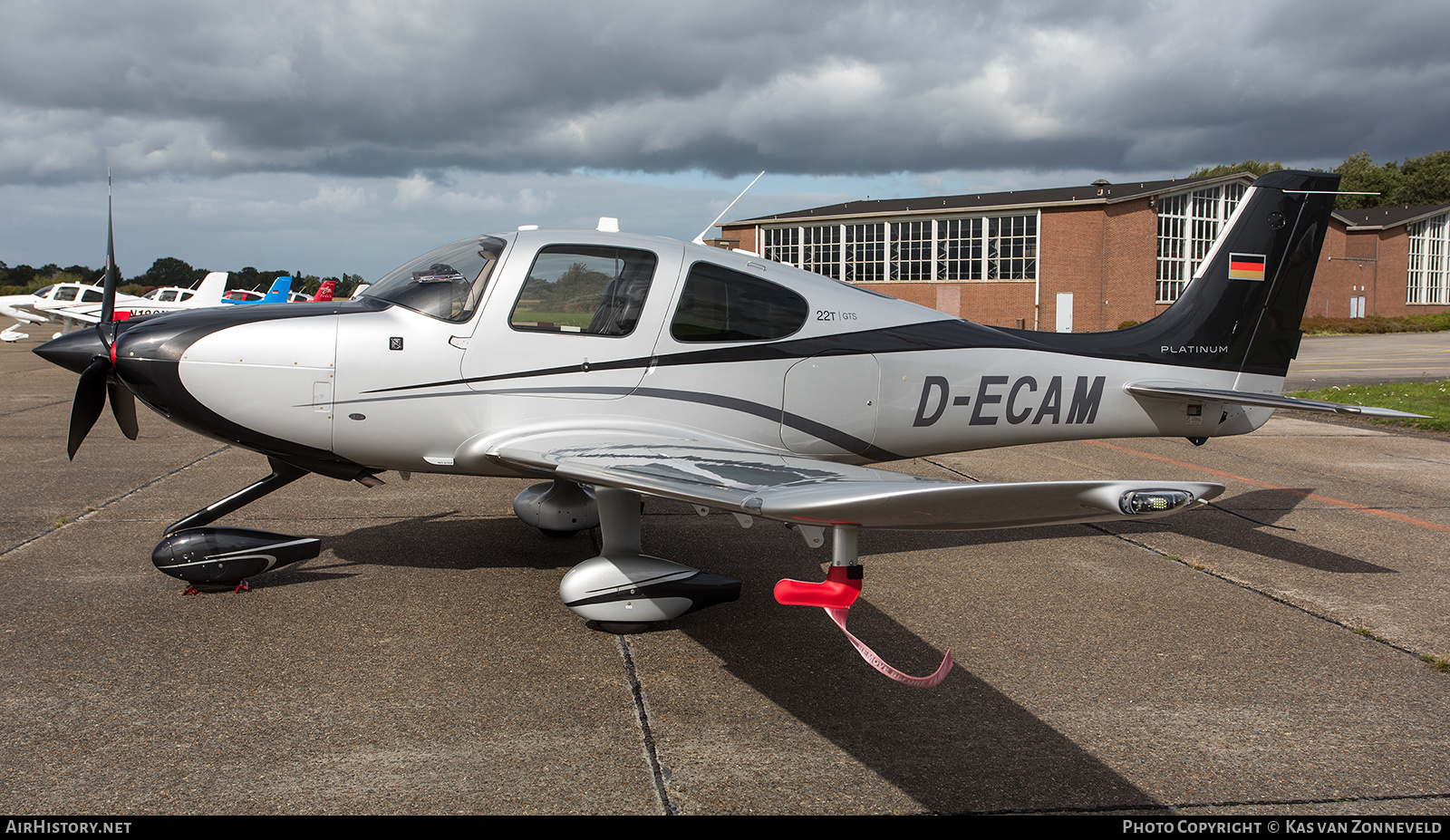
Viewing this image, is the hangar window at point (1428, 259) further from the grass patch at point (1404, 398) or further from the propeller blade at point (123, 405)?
the propeller blade at point (123, 405)

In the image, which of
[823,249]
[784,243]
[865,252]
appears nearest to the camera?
[865,252]

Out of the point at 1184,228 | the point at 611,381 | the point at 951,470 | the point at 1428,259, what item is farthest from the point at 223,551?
the point at 1428,259

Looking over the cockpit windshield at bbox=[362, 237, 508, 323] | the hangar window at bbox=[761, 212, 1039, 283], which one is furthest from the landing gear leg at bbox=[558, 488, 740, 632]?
the hangar window at bbox=[761, 212, 1039, 283]

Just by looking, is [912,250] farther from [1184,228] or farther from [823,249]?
[1184,228]

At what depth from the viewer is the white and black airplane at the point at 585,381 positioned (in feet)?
16.8

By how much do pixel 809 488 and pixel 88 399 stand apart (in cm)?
440

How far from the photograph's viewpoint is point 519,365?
5371 millimetres

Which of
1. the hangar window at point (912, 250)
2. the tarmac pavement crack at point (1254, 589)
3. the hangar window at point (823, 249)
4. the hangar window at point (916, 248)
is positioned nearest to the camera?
the tarmac pavement crack at point (1254, 589)

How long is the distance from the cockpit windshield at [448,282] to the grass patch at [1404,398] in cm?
1338

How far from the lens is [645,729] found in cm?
383

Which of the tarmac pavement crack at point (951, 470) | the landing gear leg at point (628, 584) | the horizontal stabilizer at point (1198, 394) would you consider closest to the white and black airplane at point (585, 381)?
the landing gear leg at point (628, 584)

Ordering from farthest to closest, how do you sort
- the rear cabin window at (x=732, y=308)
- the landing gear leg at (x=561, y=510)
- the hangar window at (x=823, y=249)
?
the hangar window at (x=823, y=249) → the landing gear leg at (x=561, y=510) → the rear cabin window at (x=732, y=308)

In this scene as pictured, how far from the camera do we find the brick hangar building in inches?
1983

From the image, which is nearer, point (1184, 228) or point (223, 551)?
point (223, 551)
